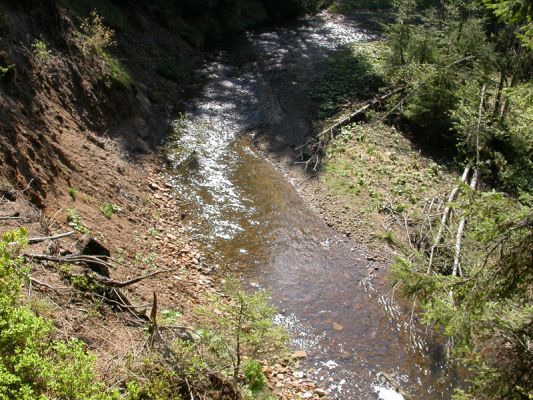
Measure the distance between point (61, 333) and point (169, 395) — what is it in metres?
1.19

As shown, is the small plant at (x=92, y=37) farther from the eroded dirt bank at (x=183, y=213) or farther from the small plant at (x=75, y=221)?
the small plant at (x=75, y=221)

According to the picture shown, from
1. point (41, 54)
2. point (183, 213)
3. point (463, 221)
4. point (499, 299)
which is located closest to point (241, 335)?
point (499, 299)

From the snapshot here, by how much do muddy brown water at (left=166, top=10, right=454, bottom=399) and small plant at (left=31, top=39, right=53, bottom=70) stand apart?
341 centimetres

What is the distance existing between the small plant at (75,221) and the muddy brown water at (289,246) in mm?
2503

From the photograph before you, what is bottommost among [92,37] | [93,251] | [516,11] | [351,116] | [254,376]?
[254,376]

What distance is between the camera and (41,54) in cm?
920

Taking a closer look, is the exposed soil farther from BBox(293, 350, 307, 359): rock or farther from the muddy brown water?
the muddy brown water

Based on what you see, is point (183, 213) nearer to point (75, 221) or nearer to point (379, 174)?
point (75, 221)

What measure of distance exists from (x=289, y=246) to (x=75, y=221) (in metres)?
4.15

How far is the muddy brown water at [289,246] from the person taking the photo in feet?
24.2

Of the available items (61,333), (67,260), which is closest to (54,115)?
(67,260)

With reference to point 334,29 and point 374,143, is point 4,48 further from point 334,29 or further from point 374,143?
point 334,29

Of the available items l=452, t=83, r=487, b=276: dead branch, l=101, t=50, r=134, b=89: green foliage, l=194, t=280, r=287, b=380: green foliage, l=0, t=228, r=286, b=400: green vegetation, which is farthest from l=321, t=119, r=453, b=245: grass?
l=101, t=50, r=134, b=89: green foliage

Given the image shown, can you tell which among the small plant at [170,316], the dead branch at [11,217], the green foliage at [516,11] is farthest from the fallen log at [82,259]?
the green foliage at [516,11]
